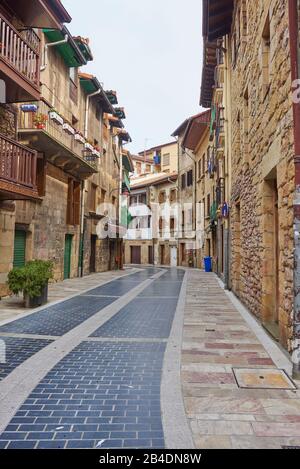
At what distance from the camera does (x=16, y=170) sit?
938 cm

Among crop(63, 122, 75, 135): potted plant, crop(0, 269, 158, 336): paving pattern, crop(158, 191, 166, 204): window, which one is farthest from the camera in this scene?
crop(158, 191, 166, 204): window

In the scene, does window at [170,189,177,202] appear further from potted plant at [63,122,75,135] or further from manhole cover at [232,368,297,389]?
manhole cover at [232,368,297,389]

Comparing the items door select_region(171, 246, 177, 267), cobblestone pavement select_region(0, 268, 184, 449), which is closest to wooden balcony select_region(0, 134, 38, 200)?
cobblestone pavement select_region(0, 268, 184, 449)

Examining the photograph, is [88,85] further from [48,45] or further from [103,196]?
[103,196]

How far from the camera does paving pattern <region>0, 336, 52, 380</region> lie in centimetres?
447

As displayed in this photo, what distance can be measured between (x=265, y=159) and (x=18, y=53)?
22.0ft

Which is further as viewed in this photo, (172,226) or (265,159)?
(172,226)

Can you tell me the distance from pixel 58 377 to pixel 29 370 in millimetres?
420

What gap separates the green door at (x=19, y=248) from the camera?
11986 millimetres

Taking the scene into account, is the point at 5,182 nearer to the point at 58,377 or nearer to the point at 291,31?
the point at 58,377

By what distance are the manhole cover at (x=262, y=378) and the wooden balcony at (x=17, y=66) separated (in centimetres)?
807

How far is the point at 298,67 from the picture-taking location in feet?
14.6

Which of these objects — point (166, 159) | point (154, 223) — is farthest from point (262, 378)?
point (166, 159)
